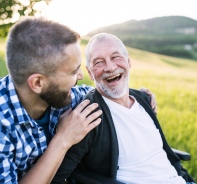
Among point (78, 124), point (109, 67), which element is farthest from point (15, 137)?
point (109, 67)

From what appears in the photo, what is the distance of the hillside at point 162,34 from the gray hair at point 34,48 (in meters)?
34.4

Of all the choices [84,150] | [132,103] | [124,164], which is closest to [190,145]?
[132,103]

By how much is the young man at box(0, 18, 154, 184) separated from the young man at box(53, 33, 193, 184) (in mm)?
226

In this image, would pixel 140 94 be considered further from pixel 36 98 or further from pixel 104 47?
pixel 36 98

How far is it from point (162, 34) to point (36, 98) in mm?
49935

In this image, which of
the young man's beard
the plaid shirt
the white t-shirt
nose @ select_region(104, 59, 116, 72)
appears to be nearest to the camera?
the plaid shirt

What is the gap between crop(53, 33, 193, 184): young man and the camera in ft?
8.51

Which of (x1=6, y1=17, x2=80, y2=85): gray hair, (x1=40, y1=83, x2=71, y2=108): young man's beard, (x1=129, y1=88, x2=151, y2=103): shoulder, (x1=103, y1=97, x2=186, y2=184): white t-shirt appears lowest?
(x1=103, y1=97, x2=186, y2=184): white t-shirt

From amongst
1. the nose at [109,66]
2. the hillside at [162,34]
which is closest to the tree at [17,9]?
the nose at [109,66]

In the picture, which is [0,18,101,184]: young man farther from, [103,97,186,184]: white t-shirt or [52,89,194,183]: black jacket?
[103,97,186,184]: white t-shirt

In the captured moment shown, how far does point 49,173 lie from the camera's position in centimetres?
221

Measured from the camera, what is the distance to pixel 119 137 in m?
2.78

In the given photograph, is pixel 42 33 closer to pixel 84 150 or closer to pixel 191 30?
pixel 84 150

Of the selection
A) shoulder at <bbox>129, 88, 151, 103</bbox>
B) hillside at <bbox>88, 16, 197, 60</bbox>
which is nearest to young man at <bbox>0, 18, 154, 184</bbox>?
shoulder at <bbox>129, 88, 151, 103</bbox>
